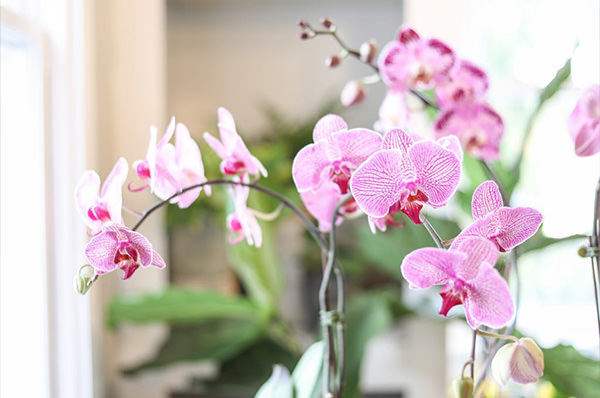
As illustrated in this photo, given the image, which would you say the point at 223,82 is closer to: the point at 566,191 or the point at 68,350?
the point at 566,191

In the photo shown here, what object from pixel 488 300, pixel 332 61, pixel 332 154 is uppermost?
pixel 332 61

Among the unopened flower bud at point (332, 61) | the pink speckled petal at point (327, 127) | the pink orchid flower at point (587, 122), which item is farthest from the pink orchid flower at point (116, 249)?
the pink orchid flower at point (587, 122)

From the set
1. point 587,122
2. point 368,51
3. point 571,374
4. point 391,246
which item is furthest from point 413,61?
point 391,246

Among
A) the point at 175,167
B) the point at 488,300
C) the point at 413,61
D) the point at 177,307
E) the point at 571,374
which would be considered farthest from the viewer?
the point at 177,307

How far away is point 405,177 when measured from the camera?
1.32 feet

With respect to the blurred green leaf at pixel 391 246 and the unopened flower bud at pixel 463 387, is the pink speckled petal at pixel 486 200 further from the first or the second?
the blurred green leaf at pixel 391 246

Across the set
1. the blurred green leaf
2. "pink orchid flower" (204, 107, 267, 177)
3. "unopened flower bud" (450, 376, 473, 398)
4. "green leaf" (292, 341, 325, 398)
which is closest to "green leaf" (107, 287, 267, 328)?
the blurred green leaf

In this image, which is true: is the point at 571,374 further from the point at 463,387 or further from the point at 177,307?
the point at 177,307

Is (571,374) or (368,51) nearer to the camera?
(368,51)

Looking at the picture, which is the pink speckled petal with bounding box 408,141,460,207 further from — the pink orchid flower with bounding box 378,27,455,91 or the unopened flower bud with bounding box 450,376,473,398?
the pink orchid flower with bounding box 378,27,455,91

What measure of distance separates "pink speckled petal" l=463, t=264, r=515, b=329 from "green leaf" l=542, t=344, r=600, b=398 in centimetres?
45

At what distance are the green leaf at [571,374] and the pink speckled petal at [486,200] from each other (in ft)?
1.46

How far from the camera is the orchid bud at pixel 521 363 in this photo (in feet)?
1.32

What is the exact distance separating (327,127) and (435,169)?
0.32 feet
